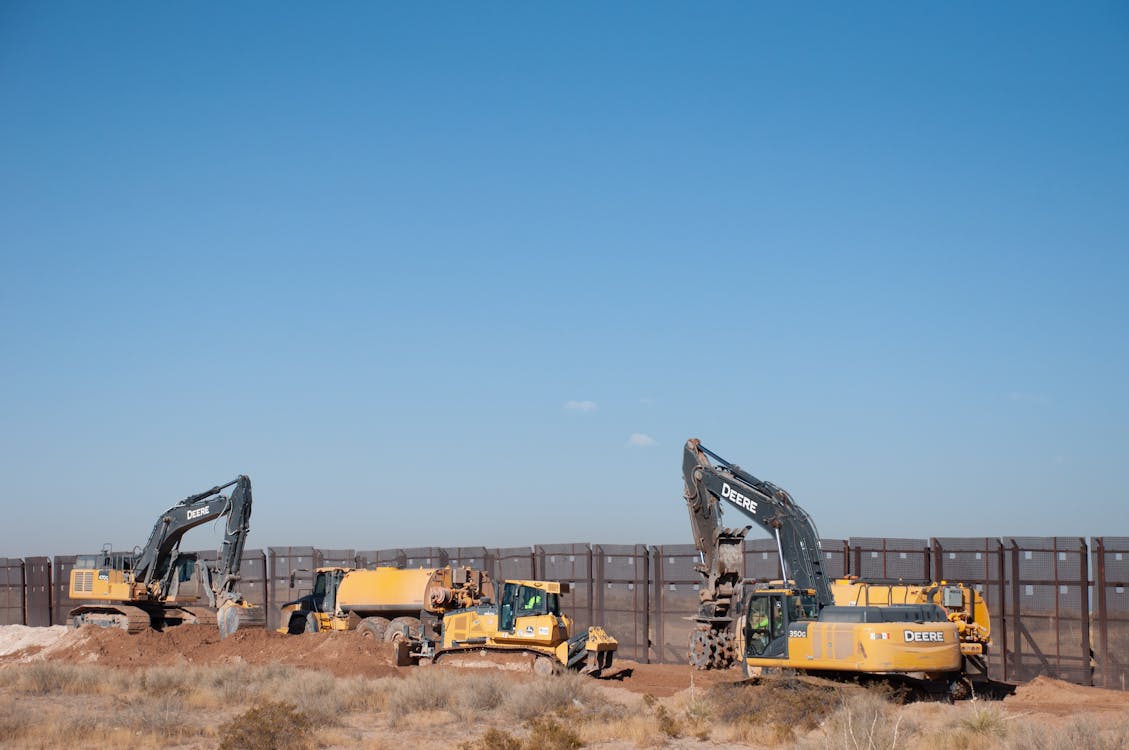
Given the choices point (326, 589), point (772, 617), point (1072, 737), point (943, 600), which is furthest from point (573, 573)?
point (1072, 737)

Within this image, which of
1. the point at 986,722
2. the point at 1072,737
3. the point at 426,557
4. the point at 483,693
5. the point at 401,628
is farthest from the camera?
the point at 426,557

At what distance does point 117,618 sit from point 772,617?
24.1 m

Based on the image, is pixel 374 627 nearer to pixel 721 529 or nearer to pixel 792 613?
pixel 721 529

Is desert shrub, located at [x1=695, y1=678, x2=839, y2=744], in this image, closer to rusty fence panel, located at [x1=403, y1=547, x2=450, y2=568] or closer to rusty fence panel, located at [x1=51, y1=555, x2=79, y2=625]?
rusty fence panel, located at [x1=403, y1=547, x2=450, y2=568]

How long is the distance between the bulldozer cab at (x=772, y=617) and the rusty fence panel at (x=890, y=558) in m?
7.87

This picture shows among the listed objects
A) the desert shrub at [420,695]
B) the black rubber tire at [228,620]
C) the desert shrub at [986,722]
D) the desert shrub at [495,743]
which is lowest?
the black rubber tire at [228,620]

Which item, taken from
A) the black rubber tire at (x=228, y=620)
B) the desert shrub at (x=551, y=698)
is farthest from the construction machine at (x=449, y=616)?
→ the desert shrub at (x=551, y=698)

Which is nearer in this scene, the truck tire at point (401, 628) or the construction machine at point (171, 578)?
the truck tire at point (401, 628)

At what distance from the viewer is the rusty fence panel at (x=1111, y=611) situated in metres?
26.4

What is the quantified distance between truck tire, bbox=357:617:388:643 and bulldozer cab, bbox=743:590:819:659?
44.6ft

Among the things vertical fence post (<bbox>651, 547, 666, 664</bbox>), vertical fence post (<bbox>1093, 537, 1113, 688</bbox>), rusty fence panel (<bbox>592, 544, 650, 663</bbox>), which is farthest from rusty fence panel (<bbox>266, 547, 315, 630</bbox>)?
vertical fence post (<bbox>1093, 537, 1113, 688</bbox>)

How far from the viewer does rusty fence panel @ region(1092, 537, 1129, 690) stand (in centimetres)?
2641

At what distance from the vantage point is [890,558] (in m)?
29.2

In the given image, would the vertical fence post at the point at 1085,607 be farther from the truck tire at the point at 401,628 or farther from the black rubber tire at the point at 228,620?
the black rubber tire at the point at 228,620
